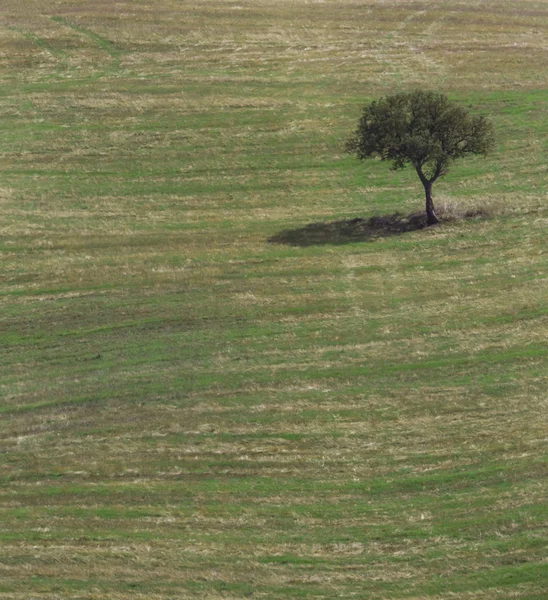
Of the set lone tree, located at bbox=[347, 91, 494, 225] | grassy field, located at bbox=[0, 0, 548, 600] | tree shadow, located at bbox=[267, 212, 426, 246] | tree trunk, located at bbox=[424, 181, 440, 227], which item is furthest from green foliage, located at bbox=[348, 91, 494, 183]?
grassy field, located at bbox=[0, 0, 548, 600]

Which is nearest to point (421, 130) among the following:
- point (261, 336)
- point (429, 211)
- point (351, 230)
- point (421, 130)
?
point (421, 130)

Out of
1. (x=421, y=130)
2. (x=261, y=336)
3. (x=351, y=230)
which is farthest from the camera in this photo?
(x=351, y=230)

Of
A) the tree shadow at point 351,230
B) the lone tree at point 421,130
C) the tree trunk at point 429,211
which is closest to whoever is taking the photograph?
the lone tree at point 421,130

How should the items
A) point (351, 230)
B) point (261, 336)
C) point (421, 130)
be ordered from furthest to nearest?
point (351, 230) < point (421, 130) < point (261, 336)

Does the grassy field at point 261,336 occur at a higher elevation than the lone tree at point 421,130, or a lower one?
lower

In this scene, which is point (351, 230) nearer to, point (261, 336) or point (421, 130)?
point (421, 130)

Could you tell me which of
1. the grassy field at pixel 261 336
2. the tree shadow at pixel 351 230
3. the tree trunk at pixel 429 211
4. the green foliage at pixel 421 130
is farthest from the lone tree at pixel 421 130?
the grassy field at pixel 261 336

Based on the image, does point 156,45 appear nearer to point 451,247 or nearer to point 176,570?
point 451,247

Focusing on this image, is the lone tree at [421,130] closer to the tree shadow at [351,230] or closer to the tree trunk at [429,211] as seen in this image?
the tree trunk at [429,211]
